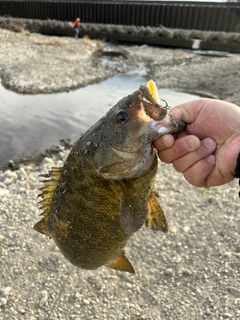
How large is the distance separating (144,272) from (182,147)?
2.74 m

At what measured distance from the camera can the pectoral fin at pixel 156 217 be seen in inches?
107

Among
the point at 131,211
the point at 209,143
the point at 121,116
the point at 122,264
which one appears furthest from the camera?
the point at 122,264

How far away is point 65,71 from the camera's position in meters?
14.2

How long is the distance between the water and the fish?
5.38 m

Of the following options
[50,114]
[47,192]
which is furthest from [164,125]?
[50,114]

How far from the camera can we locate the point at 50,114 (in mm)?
10445

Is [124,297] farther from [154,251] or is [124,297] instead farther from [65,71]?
[65,71]

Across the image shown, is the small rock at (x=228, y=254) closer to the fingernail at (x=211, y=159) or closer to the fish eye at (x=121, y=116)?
the fingernail at (x=211, y=159)

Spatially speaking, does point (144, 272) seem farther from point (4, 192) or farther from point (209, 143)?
point (4, 192)

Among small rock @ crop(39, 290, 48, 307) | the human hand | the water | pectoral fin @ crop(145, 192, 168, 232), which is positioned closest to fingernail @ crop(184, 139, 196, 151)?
the human hand

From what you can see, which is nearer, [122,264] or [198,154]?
[198,154]

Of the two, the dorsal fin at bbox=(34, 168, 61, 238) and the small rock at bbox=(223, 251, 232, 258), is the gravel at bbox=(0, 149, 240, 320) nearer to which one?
the small rock at bbox=(223, 251, 232, 258)

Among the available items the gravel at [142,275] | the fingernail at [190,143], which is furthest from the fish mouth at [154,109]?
the gravel at [142,275]

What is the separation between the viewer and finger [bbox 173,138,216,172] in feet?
8.40
